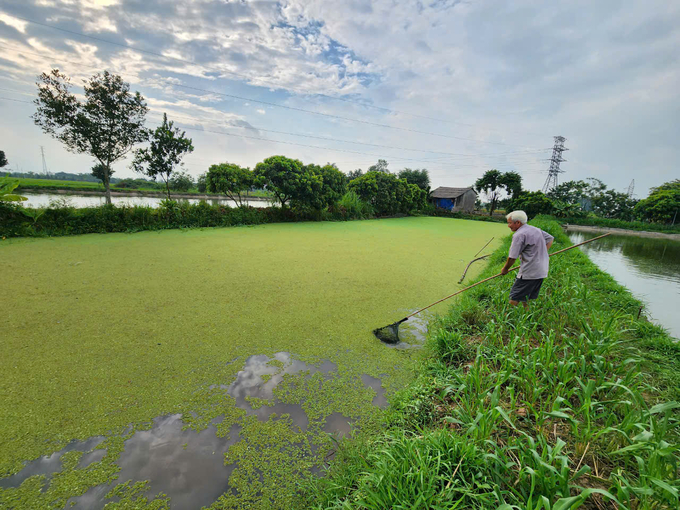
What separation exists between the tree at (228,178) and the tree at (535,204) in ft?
61.7

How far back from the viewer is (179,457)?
1273 millimetres

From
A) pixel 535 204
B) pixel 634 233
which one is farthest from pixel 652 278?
pixel 535 204

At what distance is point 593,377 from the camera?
1.62 m

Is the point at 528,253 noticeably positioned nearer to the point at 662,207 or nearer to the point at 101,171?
the point at 101,171

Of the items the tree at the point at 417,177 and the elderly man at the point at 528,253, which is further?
the tree at the point at 417,177

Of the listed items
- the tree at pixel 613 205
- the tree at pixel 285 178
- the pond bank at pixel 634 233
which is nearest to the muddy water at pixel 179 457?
the tree at pixel 285 178

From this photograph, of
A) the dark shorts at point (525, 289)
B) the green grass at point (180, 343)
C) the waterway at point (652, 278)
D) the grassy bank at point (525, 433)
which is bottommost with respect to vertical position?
the waterway at point (652, 278)

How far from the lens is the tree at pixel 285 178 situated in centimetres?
866

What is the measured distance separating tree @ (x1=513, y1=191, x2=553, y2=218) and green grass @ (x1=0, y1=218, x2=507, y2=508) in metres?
18.8

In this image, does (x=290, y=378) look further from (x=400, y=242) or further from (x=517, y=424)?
(x=400, y=242)

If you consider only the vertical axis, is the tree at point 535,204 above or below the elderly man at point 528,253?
above

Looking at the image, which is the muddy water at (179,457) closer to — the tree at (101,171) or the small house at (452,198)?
the tree at (101,171)

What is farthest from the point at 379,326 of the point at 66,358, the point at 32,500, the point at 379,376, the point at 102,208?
the point at 102,208

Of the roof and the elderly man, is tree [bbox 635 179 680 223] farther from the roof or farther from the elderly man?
the elderly man
